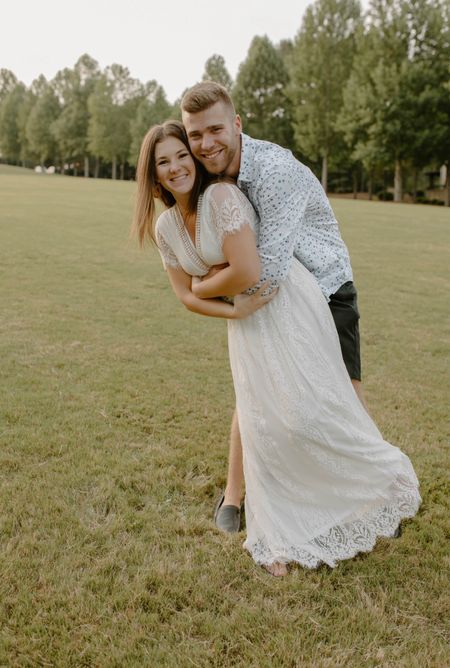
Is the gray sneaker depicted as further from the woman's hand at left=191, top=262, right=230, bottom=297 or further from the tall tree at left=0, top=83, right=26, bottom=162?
the tall tree at left=0, top=83, right=26, bottom=162

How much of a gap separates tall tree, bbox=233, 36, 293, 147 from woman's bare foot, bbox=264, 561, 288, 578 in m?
53.7

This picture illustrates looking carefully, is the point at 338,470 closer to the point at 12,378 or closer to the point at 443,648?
the point at 443,648

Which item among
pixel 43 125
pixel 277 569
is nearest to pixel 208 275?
pixel 277 569

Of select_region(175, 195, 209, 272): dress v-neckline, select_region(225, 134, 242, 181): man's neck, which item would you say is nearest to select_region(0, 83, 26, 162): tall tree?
select_region(175, 195, 209, 272): dress v-neckline

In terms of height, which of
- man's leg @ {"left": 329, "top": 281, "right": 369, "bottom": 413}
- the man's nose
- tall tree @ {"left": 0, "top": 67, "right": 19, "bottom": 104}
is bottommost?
man's leg @ {"left": 329, "top": 281, "right": 369, "bottom": 413}

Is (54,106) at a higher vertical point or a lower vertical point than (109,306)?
higher

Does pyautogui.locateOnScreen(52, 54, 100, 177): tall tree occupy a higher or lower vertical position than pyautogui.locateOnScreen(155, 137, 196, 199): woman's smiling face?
higher

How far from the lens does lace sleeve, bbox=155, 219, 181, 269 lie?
3.05 m

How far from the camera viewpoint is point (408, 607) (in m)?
2.66

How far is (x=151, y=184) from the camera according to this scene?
2.89 meters

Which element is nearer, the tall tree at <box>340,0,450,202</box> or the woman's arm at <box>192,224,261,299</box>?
the woman's arm at <box>192,224,261,299</box>

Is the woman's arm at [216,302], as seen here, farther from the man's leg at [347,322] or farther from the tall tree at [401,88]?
the tall tree at [401,88]

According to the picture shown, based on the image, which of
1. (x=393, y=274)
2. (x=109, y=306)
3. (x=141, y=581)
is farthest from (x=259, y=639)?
(x=393, y=274)

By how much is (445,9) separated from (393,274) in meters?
38.8
